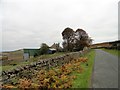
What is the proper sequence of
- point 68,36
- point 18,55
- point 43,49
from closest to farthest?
point 18,55
point 43,49
point 68,36

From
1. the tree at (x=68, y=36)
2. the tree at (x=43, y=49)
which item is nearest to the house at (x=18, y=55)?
the tree at (x=43, y=49)

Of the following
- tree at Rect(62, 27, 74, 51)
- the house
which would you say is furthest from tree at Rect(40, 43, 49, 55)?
tree at Rect(62, 27, 74, 51)

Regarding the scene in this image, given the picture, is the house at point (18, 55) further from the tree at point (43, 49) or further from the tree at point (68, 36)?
the tree at point (68, 36)

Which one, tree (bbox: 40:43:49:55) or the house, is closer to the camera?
the house

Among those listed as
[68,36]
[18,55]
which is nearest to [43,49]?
[18,55]

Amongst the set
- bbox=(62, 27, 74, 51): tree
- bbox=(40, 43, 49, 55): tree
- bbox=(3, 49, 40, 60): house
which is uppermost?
bbox=(62, 27, 74, 51): tree

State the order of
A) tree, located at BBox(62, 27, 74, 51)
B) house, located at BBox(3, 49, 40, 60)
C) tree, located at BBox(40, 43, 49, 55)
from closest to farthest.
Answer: house, located at BBox(3, 49, 40, 60) < tree, located at BBox(40, 43, 49, 55) < tree, located at BBox(62, 27, 74, 51)

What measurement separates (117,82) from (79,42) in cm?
7084

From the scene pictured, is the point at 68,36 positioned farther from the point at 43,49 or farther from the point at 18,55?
the point at 18,55

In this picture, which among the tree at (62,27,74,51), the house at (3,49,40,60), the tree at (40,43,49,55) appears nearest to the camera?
the house at (3,49,40,60)

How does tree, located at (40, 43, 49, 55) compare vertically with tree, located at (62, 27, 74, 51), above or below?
below

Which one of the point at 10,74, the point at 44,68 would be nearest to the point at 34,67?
the point at 44,68

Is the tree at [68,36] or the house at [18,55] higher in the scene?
the tree at [68,36]

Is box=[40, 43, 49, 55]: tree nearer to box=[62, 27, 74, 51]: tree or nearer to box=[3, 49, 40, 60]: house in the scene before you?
box=[3, 49, 40, 60]: house
